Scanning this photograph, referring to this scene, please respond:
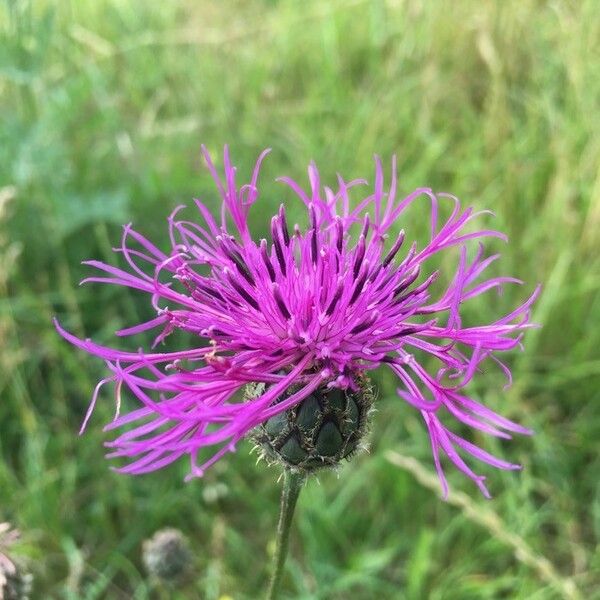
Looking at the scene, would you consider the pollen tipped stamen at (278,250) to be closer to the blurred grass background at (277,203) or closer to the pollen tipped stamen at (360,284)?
the pollen tipped stamen at (360,284)

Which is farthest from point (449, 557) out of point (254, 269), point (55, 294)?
point (55, 294)

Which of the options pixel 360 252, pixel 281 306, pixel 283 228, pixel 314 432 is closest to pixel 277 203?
pixel 283 228

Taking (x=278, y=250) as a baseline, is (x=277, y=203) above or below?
below

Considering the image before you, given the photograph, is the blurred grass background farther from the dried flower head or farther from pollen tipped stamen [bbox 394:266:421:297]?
pollen tipped stamen [bbox 394:266:421:297]

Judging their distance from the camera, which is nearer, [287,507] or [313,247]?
[287,507]

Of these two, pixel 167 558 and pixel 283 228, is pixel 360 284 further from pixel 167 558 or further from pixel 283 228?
pixel 167 558
